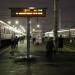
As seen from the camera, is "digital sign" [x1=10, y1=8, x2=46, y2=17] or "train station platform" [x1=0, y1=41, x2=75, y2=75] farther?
"digital sign" [x1=10, y1=8, x2=46, y2=17]

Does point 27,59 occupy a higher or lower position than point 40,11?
lower

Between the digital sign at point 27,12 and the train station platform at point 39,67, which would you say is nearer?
the train station platform at point 39,67

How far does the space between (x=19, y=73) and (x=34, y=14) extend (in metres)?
7.45

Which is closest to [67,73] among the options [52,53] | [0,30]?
[52,53]

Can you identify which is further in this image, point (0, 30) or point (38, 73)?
point (0, 30)

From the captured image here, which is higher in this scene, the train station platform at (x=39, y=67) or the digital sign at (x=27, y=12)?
the digital sign at (x=27, y=12)

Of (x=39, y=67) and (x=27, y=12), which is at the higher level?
(x=27, y=12)

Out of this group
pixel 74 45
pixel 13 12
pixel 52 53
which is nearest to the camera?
pixel 13 12

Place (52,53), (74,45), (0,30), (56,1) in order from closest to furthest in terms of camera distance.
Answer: (52,53), (56,1), (0,30), (74,45)

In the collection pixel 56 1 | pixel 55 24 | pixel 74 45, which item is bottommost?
pixel 74 45

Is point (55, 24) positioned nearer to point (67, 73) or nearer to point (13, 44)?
point (13, 44)

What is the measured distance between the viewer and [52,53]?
29.9m

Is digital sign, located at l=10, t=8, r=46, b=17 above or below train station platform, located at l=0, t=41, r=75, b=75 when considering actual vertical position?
above

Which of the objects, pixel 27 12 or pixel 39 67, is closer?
pixel 39 67
